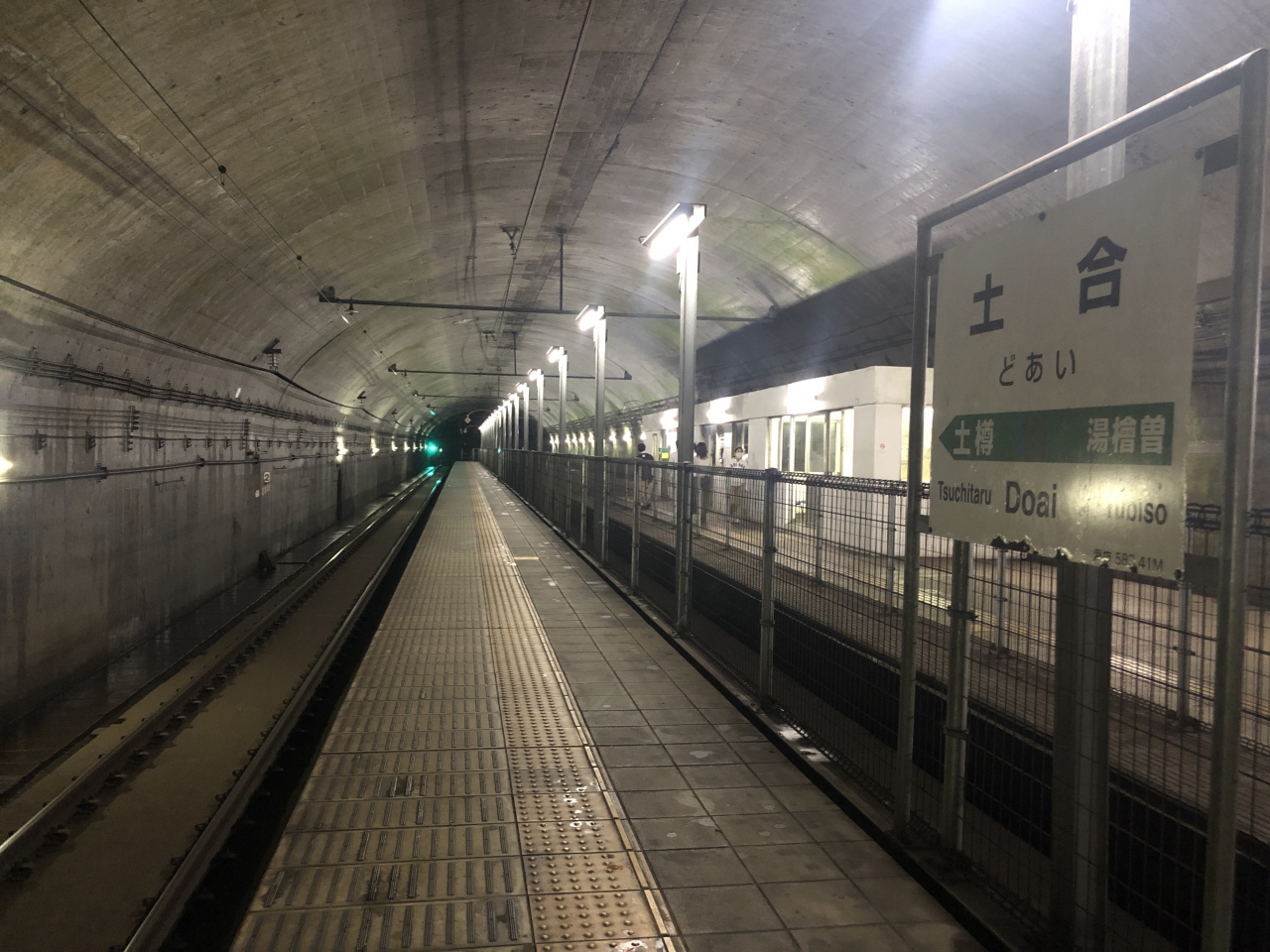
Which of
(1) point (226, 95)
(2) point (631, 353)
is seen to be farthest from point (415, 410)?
(1) point (226, 95)

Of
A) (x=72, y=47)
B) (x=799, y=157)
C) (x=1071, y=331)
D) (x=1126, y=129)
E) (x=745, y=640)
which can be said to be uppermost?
→ (x=799, y=157)

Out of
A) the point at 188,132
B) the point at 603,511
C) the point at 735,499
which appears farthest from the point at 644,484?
the point at 188,132

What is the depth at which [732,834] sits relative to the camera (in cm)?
372

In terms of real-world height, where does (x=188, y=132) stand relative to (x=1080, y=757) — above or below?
above

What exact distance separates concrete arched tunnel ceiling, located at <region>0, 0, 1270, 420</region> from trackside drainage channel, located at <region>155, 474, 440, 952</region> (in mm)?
3993

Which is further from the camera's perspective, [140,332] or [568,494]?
[568,494]

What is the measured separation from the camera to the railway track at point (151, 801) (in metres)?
3.59

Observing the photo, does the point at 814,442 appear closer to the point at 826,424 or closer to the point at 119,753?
the point at 826,424

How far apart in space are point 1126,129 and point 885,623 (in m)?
2.41

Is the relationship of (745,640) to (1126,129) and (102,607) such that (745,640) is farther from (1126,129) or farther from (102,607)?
(102,607)

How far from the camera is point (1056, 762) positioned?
8.86 feet

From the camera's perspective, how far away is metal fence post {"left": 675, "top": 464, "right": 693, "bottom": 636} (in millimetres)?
7184

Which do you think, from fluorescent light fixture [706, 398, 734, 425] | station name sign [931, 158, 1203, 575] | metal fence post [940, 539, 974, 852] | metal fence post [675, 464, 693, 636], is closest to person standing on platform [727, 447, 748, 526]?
metal fence post [675, 464, 693, 636]

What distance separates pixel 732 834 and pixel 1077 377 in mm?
2386
